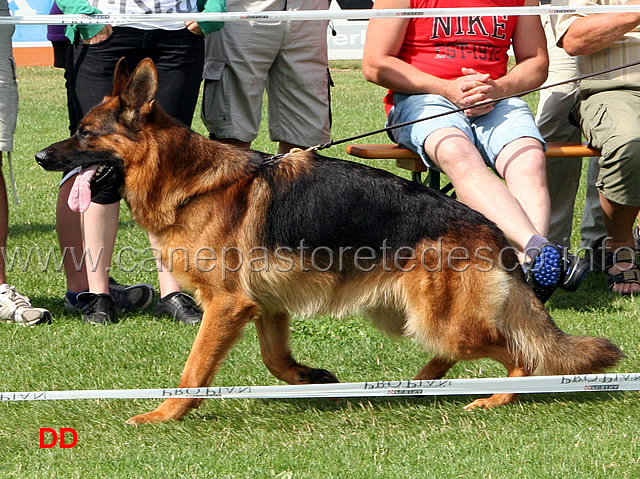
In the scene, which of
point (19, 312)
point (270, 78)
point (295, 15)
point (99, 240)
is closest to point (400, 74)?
point (295, 15)

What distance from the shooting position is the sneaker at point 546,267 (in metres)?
3.85

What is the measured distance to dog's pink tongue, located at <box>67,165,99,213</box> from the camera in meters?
3.51

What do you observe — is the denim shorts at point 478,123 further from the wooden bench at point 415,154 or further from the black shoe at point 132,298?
the black shoe at point 132,298

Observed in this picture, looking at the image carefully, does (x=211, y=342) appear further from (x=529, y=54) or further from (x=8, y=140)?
(x=529, y=54)

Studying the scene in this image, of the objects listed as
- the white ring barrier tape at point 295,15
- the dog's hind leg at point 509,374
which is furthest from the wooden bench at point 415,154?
the dog's hind leg at point 509,374

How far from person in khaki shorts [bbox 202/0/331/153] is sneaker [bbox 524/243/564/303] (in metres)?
2.16

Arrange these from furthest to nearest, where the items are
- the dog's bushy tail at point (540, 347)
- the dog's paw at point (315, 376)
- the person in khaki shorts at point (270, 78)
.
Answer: the person in khaki shorts at point (270, 78)
the dog's paw at point (315, 376)
the dog's bushy tail at point (540, 347)

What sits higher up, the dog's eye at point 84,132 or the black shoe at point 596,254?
the dog's eye at point 84,132

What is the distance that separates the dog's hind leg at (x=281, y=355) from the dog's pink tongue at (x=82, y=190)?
36.2 inches

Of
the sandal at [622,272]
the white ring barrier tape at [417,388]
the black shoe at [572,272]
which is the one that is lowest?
the sandal at [622,272]

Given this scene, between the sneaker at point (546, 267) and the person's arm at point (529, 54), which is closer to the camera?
the sneaker at point (546, 267)

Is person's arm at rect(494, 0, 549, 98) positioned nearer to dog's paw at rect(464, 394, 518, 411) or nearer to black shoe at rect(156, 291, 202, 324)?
dog's paw at rect(464, 394, 518, 411)

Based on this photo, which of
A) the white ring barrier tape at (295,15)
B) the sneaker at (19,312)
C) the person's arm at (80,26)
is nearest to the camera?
the white ring barrier tape at (295,15)

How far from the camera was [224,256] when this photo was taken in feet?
11.2
